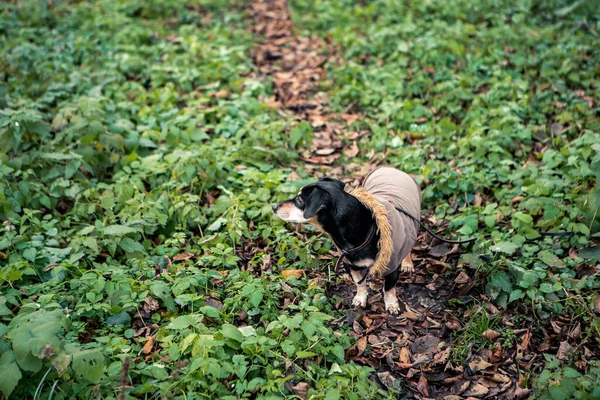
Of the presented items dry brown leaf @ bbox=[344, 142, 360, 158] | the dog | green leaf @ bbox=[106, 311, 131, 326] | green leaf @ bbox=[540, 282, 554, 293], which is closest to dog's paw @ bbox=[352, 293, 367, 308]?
the dog

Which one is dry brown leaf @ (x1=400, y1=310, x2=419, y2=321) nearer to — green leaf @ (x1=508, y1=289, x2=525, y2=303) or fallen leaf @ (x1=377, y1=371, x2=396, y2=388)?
fallen leaf @ (x1=377, y1=371, x2=396, y2=388)

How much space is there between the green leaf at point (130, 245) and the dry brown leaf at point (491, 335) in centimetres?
295

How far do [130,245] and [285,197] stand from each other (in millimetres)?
1578

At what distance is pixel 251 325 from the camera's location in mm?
4016

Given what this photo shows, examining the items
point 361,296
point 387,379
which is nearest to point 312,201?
point 361,296

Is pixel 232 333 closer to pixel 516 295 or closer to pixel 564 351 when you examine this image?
pixel 516 295

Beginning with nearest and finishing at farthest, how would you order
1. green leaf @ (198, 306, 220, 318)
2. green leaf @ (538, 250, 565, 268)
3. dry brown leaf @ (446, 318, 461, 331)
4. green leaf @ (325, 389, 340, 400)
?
green leaf @ (325, 389, 340, 400), green leaf @ (198, 306, 220, 318), dry brown leaf @ (446, 318, 461, 331), green leaf @ (538, 250, 565, 268)

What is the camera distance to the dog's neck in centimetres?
402

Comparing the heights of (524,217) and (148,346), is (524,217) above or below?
above

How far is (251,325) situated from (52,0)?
917cm

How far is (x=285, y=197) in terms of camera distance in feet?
17.3

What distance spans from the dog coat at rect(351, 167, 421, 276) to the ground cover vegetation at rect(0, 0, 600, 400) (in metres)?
0.58

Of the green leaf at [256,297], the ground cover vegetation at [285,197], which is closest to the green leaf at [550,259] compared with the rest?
the ground cover vegetation at [285,197]

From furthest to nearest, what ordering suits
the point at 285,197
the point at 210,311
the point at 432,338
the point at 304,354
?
the point at 285,197
the point at 432,338
the point at 210,311
the point at 304,354
